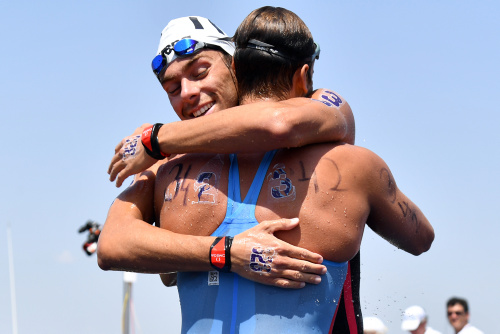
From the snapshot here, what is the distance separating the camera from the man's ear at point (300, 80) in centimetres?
349

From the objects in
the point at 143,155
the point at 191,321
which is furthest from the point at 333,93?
the point at 191,321

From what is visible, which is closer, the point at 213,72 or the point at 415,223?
the point at 415,223

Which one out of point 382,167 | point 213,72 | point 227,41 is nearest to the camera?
point 382,167

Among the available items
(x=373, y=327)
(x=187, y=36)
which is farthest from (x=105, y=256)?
(x=373, y=327)

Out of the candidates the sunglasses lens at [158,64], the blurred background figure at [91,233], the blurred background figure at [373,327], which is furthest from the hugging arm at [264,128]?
the blurred background figure at [91,233]

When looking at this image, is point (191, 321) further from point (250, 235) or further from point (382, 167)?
point (382, 167)

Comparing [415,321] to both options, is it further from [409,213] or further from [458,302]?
[409,213]

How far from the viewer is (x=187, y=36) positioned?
431 cm

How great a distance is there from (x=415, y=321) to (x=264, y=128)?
23.0 ft

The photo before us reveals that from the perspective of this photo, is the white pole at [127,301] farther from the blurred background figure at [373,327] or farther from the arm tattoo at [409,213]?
the arm tattoo at [409,213]

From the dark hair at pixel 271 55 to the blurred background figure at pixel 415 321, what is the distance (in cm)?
665

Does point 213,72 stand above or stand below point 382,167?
above

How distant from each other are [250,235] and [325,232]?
0.32 meters

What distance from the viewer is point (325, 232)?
3145 millimetres
